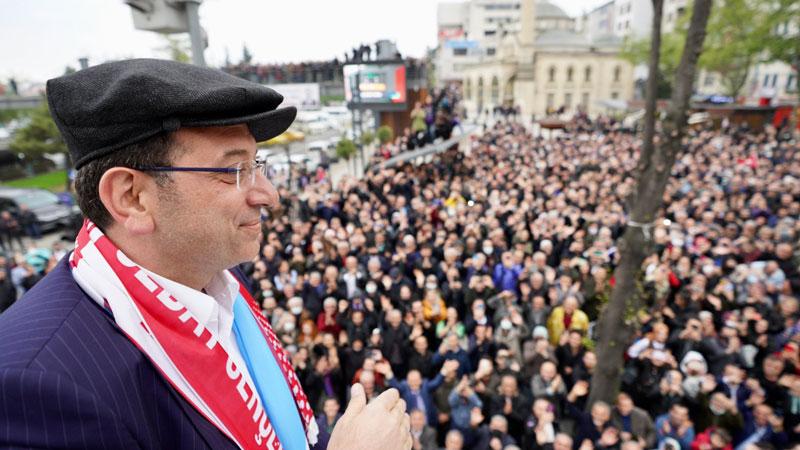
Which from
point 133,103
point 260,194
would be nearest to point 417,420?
point 260,194

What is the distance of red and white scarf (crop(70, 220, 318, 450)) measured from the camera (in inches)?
40.3

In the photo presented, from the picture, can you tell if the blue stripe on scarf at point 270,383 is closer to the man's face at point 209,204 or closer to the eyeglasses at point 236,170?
the man's face at point 209,204

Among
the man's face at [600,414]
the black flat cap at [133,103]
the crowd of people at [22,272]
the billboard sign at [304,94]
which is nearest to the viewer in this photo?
the black flat cap at [133,103]

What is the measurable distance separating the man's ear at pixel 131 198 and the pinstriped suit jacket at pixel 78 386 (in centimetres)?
19

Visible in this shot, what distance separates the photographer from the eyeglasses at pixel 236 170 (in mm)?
1079

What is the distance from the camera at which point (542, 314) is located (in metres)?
6.55

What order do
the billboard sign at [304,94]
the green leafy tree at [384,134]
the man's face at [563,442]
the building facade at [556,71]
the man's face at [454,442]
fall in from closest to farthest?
the man's face at [563,442]
the man's face at [454,442]
the green leafy tree at [384,134]
the billboard sign at [304,94]
the building facade at [556,71]

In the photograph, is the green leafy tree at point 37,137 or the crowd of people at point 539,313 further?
the green leafy tree at point 37,137

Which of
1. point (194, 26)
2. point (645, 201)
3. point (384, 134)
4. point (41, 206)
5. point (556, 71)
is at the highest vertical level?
point (194, 26)

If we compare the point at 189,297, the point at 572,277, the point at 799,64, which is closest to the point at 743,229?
the point at 572,277

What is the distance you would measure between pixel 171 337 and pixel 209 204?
34 centimetres

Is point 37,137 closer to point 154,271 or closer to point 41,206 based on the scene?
point 41,206

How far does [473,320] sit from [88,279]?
5846 mm

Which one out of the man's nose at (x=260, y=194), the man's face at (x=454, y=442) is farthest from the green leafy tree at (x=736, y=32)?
the man's nose at (x=260, y=194)
